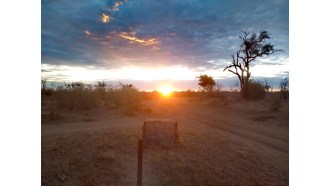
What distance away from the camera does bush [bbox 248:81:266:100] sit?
590 inches

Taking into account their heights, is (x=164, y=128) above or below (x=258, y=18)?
below

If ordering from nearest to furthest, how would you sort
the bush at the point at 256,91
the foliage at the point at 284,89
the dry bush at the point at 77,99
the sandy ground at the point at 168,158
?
the sandy ground at the point at 168,158 → the dry bush at the point at 77,99 → the foliage at the point at 284,89 → the bush at the point at 256,91

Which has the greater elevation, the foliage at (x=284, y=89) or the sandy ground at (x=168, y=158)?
the foliage at (x=284, y=89)

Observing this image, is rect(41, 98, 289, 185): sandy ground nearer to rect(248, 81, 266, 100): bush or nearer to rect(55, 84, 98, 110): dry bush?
rect(55, 84, 98, 110): dry bush

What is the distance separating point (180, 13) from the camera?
6102 millimetres

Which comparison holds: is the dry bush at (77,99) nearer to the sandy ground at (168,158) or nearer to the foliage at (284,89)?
the sandy ground at (168,158)

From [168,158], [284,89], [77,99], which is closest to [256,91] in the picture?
[284,89]

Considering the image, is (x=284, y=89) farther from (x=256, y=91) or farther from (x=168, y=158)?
(x=168, y=158)

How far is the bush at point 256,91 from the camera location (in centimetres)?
1498

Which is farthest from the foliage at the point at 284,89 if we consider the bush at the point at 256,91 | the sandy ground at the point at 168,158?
the sandy ground at the point at 168,158

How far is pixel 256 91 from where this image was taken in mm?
15047
